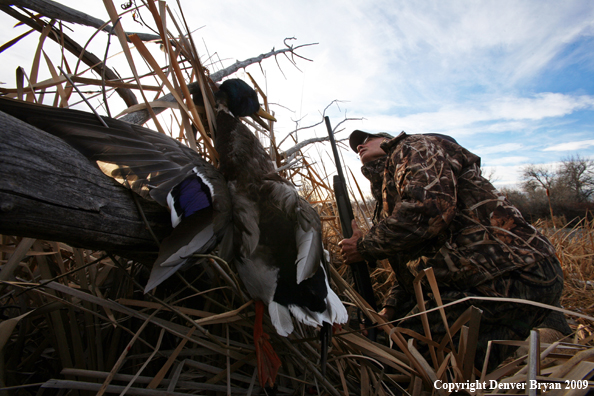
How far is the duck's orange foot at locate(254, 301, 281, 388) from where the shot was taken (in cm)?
121

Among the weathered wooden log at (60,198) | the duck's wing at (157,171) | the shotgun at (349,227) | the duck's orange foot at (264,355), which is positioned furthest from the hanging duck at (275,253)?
the shotgun at (349,227)

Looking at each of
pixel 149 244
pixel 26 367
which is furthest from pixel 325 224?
pixel 26 367

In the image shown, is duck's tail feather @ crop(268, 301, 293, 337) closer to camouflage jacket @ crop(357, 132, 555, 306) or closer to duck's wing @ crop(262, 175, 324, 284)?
duck's wing @ crop(262, 175, 324, 284)

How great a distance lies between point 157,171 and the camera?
1300mm

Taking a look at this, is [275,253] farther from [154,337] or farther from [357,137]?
[357,137]

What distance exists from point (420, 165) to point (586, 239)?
173 inches

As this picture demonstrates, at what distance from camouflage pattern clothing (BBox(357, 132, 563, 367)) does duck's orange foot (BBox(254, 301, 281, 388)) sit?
3.98 feet

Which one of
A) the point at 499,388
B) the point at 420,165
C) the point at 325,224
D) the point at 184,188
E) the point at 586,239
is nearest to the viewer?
the point at 499,388

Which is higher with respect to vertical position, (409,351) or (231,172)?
(231,172)

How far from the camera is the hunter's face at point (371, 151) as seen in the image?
2.82 metres

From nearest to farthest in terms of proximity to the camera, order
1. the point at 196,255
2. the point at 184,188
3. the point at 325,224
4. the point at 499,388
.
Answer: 1. the point at 499,388
2. the point at 196,255
3. the point at 184,188
4. the point at 325,224

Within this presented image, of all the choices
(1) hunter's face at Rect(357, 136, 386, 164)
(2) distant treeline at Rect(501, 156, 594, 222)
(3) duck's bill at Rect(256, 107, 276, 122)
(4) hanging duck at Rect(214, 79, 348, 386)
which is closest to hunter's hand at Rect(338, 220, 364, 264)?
(1) hunter's face at Rect(357, 136, 386, 164)

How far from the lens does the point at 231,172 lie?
5.56ft

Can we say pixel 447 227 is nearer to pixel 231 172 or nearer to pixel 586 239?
pixel 231 172
